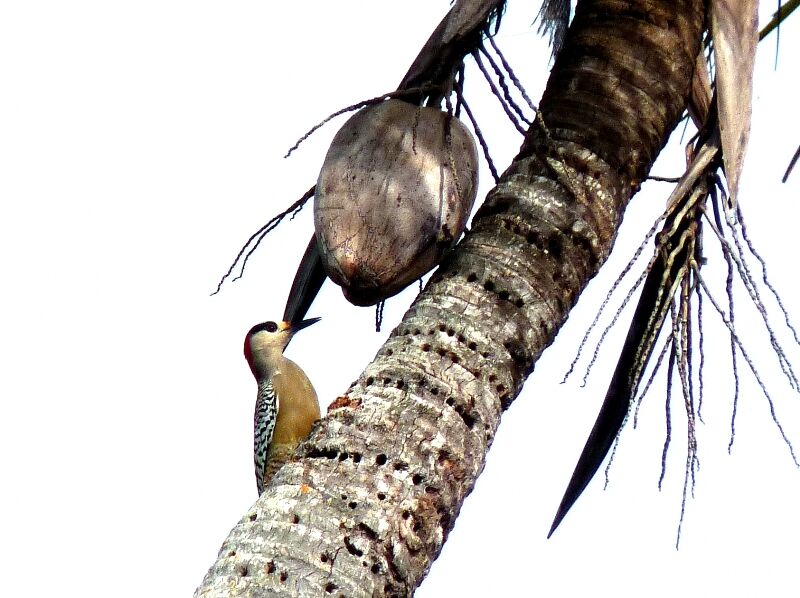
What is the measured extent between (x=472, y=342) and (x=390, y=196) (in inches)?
15.6

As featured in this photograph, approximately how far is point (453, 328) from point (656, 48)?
0.87 m

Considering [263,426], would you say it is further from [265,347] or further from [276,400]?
[265,347]

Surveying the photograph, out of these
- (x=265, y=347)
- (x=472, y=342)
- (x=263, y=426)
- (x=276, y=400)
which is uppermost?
(x=265, y=347)

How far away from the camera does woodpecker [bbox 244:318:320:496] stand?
17.7 feet

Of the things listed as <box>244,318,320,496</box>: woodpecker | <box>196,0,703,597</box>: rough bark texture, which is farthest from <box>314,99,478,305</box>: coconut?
<box>244,318,320,496</box>: woodpecker

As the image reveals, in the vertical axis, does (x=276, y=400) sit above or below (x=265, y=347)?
below

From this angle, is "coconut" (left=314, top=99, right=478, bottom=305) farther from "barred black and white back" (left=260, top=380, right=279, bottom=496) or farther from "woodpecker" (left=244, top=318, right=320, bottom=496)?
"barred black and white back" (left=260, top=380, right=279, bottom=496)

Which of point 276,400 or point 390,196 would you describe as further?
point 276,400

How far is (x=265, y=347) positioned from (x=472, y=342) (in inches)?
134

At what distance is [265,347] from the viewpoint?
19.2 feet

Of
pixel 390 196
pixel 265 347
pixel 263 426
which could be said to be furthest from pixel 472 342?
pixel 265 347

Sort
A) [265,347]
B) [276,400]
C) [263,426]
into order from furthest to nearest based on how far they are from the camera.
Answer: [265,347] < [276,400] < [263,426]

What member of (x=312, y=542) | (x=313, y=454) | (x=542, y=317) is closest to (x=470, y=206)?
(x=542, y=317)

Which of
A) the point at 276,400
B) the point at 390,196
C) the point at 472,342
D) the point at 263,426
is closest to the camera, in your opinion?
the point at 472,342
